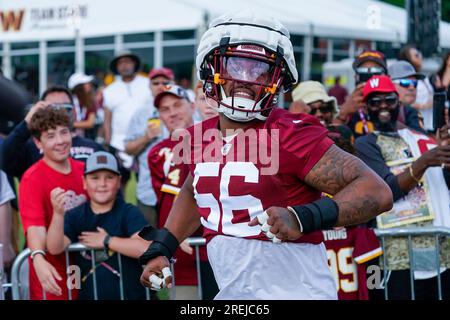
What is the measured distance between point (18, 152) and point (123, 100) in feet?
12.5

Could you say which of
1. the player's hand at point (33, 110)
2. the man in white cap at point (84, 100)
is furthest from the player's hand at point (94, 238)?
the man in white cap at point (84, 100)

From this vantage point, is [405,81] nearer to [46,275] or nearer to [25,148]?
[25,148]

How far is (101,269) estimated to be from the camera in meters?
5.89

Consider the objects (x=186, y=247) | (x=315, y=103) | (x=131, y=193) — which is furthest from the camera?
(x=131, y=193)

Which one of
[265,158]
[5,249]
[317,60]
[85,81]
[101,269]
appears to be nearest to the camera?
[265,158]

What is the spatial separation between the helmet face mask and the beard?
7.69ft

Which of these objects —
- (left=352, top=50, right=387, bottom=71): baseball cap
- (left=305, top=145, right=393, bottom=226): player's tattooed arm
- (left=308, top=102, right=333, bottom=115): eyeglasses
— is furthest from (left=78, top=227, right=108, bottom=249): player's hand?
(left=352, top=50, right=387, bottom=71): baseball cap

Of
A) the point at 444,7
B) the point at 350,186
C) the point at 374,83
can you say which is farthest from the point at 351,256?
the point at 444,7

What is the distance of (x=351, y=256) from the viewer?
578cm

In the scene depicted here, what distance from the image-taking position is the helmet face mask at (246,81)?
3.92 m

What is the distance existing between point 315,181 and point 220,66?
698mm

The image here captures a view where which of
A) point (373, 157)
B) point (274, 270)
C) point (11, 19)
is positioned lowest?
point (274, 270)

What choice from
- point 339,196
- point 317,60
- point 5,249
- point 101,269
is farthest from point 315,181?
point 317,60

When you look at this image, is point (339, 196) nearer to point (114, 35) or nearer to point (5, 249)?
point (5, 249)
